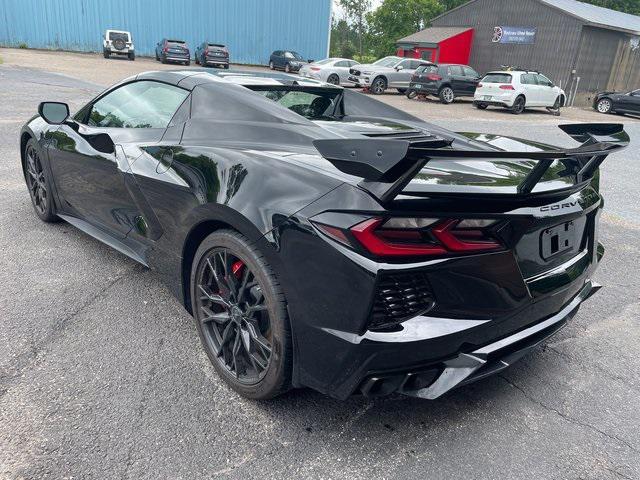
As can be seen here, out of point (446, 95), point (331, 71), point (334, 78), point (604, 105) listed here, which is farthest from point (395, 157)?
point (604, 105)

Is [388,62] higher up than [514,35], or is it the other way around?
[514,35]

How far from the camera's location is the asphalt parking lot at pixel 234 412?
206 centimetres

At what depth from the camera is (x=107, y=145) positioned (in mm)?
3289

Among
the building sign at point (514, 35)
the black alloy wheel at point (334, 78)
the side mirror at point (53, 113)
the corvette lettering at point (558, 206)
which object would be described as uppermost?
the building sign at point (514, 35)

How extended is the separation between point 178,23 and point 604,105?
2857cm

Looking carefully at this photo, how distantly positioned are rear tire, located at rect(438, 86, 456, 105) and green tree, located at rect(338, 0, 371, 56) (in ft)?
174

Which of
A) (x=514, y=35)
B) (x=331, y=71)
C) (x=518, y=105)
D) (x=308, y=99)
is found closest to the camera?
(x=308, y=99)

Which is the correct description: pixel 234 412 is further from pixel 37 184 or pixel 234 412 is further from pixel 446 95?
pixel 446 95

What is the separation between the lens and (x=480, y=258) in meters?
1.92

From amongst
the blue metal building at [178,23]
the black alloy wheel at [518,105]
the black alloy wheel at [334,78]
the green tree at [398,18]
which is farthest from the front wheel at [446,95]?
the green tree at [398,18]

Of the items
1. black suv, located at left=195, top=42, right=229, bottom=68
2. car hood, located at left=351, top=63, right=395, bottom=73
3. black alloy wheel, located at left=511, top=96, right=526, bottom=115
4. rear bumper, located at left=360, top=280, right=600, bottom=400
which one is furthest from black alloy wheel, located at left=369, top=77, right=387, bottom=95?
rear bumper, located at left=360, top=280, right=600, bottom=400

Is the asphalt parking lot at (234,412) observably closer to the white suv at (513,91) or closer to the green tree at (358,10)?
the white suv at (513,91)

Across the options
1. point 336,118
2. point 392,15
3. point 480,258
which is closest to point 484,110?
point 336,118

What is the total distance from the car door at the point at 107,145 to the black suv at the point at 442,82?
768 inches
